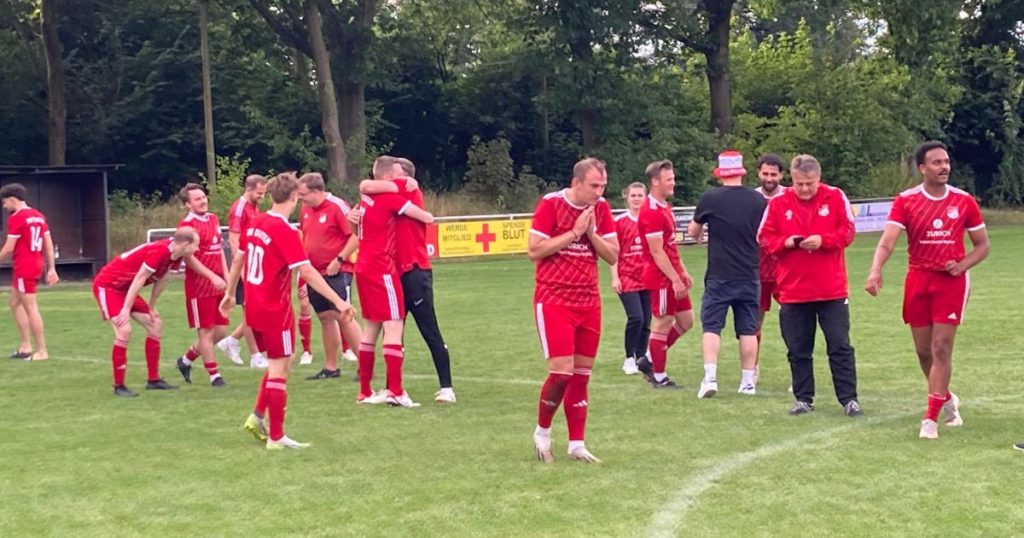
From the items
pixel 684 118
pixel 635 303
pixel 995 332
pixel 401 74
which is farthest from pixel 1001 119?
pixel 635 303

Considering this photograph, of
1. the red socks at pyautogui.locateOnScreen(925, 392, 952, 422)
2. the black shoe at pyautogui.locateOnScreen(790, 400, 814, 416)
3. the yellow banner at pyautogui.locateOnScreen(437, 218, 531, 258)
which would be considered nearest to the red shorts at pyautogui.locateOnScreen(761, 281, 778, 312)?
the black shoe at pyautogui.locateOnScreen(790, 400, 814, 416)

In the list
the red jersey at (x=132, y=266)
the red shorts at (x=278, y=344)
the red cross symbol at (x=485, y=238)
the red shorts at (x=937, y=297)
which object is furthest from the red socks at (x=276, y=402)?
the red cross symbol at (x=485, y=238)

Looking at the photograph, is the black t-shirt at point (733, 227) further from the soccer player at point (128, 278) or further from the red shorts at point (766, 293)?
the soccer player at point (128, 278)

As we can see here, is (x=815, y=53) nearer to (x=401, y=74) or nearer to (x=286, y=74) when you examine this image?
(x=401, y=74)

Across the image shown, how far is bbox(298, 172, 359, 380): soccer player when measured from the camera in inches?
458

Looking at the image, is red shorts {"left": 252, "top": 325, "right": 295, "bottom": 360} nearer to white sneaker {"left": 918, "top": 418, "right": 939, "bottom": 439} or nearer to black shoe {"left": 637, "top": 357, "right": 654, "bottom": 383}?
black shoe {"left": 637, "top": 357, "right": 654, "bottom": 383}

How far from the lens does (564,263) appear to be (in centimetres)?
809

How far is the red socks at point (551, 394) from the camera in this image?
317 inches

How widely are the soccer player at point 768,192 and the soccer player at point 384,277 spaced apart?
270 cm

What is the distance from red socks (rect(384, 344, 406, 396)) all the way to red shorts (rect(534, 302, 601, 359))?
2562 millimetres

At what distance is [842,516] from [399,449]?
10.2 feet

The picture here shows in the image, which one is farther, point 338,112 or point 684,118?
point 684,118

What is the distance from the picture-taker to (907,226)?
8797 mm

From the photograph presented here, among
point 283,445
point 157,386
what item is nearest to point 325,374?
point 157,386
